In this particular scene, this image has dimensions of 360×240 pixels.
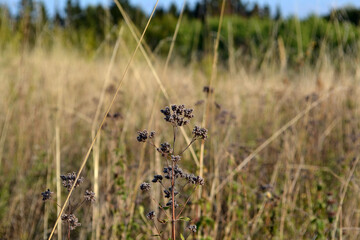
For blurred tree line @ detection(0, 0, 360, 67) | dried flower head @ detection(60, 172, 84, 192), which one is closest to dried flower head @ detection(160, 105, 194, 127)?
dried flower head @ detection(60, 172, 84, 192)

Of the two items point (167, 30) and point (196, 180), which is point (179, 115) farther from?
point (167, 30)

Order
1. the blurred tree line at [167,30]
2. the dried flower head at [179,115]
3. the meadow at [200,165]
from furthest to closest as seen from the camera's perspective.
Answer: the blurred tree line at [167,30] → the meadow at [200,165] → the dried flower head at [179,115]

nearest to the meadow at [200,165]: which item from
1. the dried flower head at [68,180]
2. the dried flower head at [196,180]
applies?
the dried flower head at [68,180]

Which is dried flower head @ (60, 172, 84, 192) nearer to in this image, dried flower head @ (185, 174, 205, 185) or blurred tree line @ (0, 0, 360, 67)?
dried flower head @ (185, 174, 205, 185)

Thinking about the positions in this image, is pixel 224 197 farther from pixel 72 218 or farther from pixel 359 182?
pixel 72 218

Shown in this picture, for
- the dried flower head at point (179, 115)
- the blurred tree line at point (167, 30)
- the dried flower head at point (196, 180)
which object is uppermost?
the blurred tree line at point (167, 30)

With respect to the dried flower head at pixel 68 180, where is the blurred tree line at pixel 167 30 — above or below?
above

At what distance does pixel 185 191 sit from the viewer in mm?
2680

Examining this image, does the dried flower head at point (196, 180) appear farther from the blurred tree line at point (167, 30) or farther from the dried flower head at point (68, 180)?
the blurred tree line at point (167, 30)

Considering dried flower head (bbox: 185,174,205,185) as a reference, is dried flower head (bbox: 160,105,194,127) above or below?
above

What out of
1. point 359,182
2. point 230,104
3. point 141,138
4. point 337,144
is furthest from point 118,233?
point 230,104

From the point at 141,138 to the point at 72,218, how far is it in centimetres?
31

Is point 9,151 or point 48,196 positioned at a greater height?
point 9,151

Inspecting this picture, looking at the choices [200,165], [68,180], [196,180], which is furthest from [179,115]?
[200,165]
